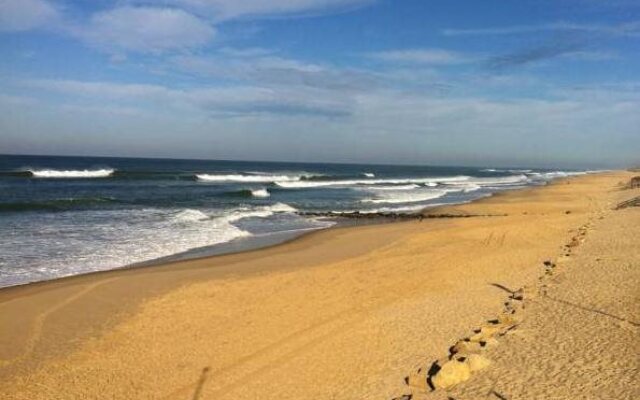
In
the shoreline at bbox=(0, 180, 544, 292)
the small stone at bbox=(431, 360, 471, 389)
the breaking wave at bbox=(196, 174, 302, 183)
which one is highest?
the breaking wave at bbox=(196, 174, 302, 183)

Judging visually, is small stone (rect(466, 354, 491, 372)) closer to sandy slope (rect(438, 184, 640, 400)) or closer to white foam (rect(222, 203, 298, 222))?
sandy slope (rect(438, 184, 640, 400))

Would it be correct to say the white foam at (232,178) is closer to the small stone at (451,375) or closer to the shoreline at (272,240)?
A: the shoreline at (272,240)

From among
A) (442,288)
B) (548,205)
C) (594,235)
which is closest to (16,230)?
(442,288)

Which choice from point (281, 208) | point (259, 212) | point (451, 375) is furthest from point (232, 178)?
point (451, 375)

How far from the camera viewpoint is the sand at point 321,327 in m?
6.35

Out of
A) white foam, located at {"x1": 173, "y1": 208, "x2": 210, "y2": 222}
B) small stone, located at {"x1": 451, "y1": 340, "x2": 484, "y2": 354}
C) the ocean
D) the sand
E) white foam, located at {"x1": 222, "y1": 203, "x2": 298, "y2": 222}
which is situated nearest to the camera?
the sand

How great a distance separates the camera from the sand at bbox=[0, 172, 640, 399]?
6352 mm

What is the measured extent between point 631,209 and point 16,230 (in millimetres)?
22866

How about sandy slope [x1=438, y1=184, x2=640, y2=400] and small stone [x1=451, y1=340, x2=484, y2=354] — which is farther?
small stone [x1=451, y1=340, x2=484, y2=354]

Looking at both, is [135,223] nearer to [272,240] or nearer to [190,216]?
[190,216]

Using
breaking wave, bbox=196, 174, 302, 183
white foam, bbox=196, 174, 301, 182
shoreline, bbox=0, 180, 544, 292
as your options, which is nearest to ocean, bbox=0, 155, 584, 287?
shoreline, bbox=0, 180, 544, 292

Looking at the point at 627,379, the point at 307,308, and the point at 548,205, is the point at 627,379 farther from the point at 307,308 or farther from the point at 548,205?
the point at 548,205

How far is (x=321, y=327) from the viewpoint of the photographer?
8.40 meters

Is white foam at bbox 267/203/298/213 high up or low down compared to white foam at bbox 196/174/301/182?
down
